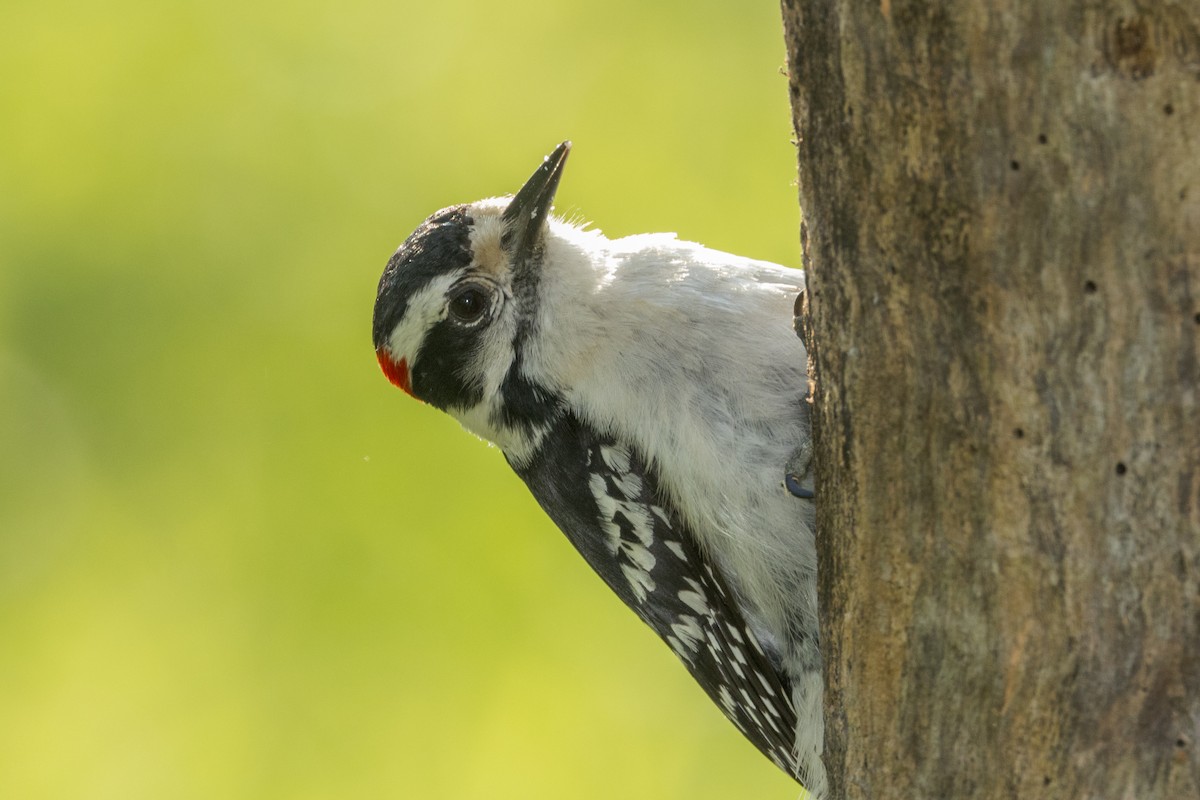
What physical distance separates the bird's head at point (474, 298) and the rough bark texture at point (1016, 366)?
1.37m

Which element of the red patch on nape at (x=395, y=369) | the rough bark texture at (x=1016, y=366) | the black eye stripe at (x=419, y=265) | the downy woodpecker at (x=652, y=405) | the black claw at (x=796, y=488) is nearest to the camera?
the rough bark texture at (x=1016, y=366)

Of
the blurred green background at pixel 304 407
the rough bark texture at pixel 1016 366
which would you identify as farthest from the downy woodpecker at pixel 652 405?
the blurred green background at pixel 304 407

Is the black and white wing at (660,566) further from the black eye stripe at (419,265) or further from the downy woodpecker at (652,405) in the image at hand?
the black eye stripe at (419,265)

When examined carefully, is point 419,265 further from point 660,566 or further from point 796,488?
point 796,488

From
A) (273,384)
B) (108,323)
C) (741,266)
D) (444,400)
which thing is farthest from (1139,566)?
(108,323)

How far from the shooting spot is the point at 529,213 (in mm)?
3506

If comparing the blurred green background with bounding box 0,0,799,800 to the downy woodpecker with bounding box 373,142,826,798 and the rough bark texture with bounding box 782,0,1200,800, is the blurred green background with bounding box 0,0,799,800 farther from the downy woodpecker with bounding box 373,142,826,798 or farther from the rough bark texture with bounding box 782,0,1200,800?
the rough bark texture with bounding box 782,0,1200,800

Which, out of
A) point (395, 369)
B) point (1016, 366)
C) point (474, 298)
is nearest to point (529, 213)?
point (474, 298)

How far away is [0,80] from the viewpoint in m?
6.57

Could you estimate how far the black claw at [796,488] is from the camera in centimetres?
298

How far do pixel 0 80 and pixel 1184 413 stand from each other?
6421 mm

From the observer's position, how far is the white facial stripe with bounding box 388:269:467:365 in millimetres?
3443

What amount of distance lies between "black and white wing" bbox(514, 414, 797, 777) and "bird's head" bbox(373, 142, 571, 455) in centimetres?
19

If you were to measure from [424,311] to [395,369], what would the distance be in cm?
25
